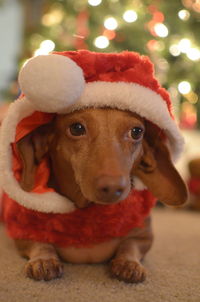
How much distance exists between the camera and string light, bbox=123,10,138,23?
2471 millimetres

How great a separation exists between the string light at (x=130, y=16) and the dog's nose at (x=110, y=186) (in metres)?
1.79

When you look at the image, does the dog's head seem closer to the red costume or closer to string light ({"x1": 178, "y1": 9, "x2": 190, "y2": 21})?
the red costume

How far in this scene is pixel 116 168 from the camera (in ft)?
3.25

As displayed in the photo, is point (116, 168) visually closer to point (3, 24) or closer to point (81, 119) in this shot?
point (81, 119)

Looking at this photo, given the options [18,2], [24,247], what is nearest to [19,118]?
[24,247]

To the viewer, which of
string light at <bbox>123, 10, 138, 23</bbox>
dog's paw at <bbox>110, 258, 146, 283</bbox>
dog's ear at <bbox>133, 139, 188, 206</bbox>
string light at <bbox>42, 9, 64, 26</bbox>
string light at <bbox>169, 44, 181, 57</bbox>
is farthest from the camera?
string light at <bbox>42, 9, 64, 26</bbox>

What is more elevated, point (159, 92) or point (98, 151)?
point (159, 92)

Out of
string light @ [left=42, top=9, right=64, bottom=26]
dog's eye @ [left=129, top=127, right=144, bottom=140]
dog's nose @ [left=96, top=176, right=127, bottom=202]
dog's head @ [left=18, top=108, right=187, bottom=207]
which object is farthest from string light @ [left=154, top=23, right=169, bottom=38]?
dog's nose @ [left=96, top=176, right=127, bottom=202]

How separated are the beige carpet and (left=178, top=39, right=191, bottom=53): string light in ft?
4.96

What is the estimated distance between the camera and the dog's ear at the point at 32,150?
1.21 metres

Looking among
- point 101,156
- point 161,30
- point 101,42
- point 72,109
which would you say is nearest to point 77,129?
point 72,109

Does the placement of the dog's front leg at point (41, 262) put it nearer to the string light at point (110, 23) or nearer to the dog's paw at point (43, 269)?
the dog's paw at point (43, 269)

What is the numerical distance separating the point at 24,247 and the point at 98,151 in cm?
45

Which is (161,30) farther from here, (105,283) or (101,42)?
(105,283)
